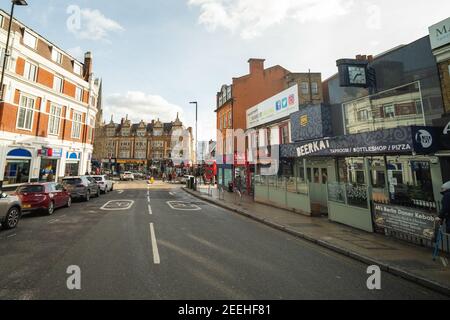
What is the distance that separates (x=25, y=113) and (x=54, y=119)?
11.9 ft

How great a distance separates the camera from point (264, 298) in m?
3.85

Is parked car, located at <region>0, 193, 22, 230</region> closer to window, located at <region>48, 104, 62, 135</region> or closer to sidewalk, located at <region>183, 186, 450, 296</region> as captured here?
sidewalk, located at <region>183, 186, 450, 296</region>

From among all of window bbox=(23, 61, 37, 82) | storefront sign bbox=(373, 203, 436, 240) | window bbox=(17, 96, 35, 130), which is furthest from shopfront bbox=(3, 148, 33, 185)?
storefront sign bbox=(373, 203, 436, 240)

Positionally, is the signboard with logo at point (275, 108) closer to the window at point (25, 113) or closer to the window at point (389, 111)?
the window at point (389, 111)

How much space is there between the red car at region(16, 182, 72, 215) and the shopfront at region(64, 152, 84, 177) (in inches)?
636

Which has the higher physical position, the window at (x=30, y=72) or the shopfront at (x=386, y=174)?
the window at (x=30, y=72)

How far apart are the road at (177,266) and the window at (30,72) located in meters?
18.5

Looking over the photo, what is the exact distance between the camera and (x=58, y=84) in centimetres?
2414

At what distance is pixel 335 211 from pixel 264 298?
7650 millimetres

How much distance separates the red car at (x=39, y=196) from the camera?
10414 mm

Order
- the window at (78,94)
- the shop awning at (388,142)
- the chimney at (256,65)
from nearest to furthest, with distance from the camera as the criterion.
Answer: the shop awning at (388,142), the window at (78,94), the chimney at (256,65)

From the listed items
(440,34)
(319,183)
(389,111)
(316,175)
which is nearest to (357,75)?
(389,111)

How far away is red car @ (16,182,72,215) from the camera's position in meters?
10.4

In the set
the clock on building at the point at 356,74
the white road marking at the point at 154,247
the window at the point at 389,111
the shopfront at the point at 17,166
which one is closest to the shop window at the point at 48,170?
the shopfront at the point at 17,166
